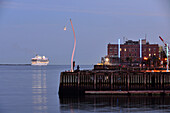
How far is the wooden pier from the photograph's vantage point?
184 ft

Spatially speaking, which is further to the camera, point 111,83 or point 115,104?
point 111,83

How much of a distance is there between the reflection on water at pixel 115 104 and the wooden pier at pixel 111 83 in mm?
1473

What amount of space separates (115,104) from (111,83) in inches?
308

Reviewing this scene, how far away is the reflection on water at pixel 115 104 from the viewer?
150 feet

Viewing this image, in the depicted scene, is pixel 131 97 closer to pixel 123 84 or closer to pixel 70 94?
pixel 123 84

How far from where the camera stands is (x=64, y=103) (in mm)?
51250

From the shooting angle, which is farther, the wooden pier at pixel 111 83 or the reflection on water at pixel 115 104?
the wooden pier at pixel 111 83

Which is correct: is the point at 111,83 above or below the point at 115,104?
above

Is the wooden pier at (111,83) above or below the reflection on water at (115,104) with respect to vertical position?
above

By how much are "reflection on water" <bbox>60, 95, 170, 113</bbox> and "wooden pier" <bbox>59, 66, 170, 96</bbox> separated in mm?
1473

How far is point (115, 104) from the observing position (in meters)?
49.4

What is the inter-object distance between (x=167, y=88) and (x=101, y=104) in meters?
12.8

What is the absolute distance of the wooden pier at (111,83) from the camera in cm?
5600

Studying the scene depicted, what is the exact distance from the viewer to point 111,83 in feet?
187
